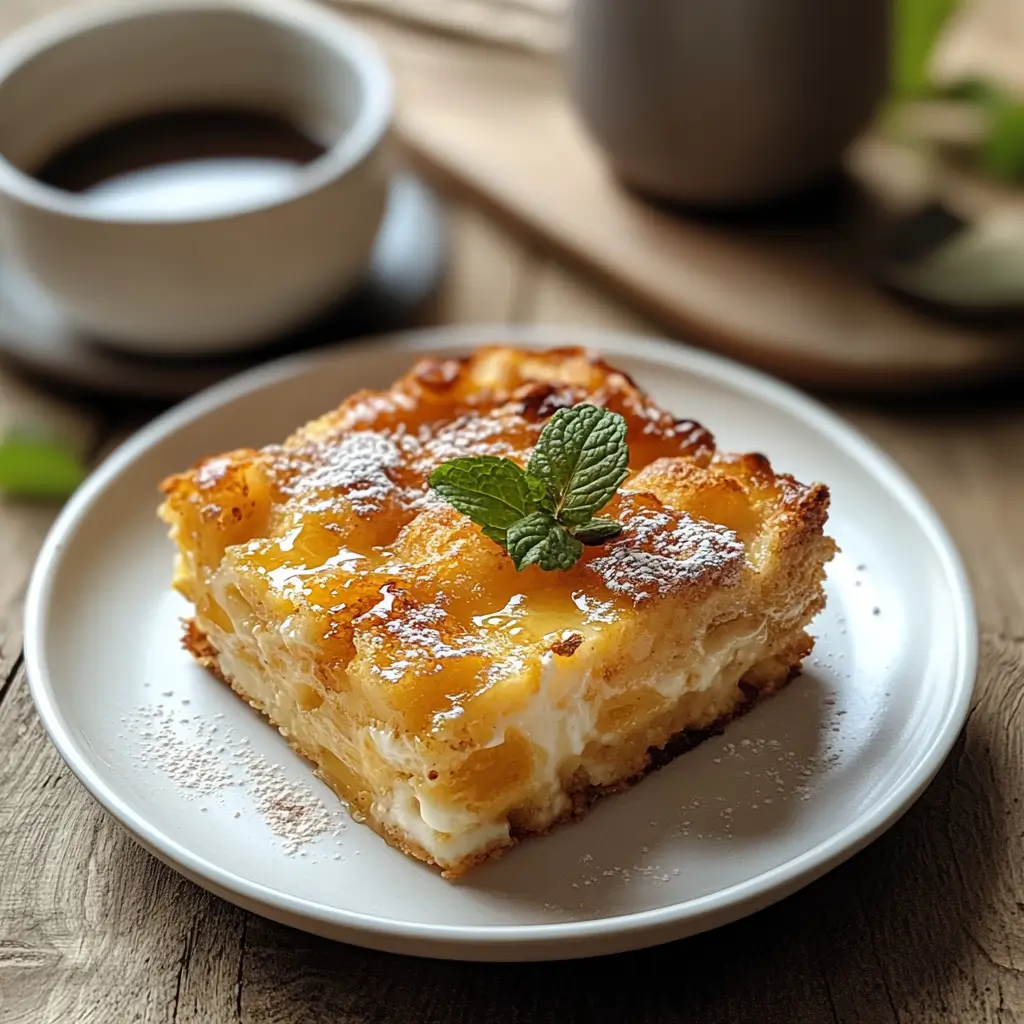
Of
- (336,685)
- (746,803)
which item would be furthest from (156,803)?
(746,803)

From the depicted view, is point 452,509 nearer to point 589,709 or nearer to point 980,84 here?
point 589,709

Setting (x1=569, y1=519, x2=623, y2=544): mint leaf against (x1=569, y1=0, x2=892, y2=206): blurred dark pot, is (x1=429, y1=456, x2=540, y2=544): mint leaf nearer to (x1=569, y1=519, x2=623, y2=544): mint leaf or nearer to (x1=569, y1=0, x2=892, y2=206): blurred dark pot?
(x1=569, y1=519, x2=623, y2=544): mint leaf

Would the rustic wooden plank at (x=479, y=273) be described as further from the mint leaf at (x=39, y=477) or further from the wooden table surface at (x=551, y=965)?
the wooden table surface at (x=551, y=965)

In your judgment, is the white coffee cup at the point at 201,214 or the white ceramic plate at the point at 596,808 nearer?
the white ceramic plate at the point at 596,808

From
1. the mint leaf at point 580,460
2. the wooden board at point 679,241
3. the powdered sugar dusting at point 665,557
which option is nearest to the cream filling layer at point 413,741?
the powdered sugar dusting at point 665,557

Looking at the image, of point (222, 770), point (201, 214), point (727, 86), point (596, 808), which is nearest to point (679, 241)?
point (727, 86)

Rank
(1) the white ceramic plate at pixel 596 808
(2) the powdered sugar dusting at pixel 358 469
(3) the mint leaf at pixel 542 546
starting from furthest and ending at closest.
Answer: (2) the powdered sugar dusting at pixel 358 469 < (3) the mint leaf at pixel 542 546 < (1) the white ceramic plate at pixel 596 808
